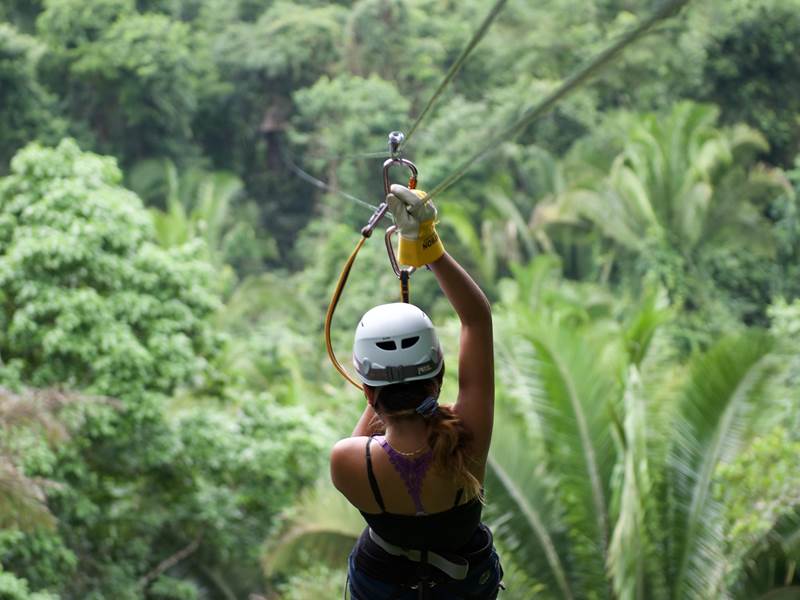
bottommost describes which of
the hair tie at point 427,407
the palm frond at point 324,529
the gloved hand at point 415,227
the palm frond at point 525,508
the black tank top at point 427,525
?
the palm frond at point 324,529

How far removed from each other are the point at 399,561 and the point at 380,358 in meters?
0.42

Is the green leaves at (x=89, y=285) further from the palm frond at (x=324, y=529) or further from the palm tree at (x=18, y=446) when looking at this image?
the palm frond at (x=324, y=529)

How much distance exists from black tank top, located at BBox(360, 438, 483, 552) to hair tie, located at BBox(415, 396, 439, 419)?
0.41 ft

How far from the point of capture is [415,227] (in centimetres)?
196

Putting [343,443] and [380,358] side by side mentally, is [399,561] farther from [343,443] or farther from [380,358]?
[380,358]

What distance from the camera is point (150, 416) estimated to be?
823 centimetres

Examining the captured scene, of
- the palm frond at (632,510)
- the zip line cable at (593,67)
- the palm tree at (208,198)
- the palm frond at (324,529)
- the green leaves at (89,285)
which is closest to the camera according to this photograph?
the zip line cable at (593,67)

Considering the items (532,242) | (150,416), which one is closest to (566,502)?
(150,416)

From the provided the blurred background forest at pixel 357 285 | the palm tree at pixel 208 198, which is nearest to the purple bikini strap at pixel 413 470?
the blurred background forest at pixel 357 285

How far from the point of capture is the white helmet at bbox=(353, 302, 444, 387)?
198 cm

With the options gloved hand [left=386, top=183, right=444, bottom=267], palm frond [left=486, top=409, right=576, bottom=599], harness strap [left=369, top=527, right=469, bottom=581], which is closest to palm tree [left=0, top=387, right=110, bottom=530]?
palm frond [left=486, top=409, right=576, bottom=599]

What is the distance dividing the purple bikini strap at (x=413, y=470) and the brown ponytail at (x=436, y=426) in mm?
19

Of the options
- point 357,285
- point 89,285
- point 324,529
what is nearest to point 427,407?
point 324,529

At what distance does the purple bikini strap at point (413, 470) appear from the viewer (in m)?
2.01
